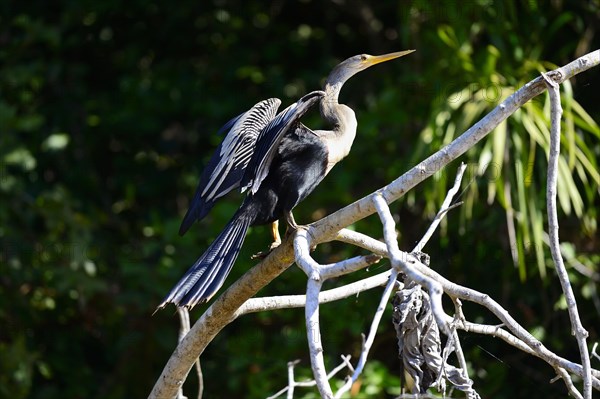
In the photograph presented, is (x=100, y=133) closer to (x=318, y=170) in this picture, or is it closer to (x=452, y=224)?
(x=452, y=224)

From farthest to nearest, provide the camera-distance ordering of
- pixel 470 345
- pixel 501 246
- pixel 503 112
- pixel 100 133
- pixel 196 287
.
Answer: pixel 100 133, pixel 501 246, pixel 470 345, pixel 196 287, pixel 503 112

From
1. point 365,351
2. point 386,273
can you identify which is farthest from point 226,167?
point 365,351

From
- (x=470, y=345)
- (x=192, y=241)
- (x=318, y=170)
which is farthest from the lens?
(x=192, y=241)

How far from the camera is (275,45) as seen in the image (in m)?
4.56

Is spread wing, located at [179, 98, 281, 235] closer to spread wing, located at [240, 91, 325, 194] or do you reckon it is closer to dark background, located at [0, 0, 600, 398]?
spread wing, located at [240, 91, 325, 194]

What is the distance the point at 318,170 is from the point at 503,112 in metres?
0.88

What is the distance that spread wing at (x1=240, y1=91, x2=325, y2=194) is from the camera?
217cm

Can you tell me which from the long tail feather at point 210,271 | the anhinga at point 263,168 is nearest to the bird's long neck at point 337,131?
the anhinga at point 263,168

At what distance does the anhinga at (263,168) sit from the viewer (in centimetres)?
219

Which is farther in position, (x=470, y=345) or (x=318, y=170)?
(x=470, y=345)

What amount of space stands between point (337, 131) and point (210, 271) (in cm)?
63

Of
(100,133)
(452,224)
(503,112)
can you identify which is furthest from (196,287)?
(100,133)

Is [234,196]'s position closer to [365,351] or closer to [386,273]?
[386,273]

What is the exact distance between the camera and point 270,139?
2.21 meters
